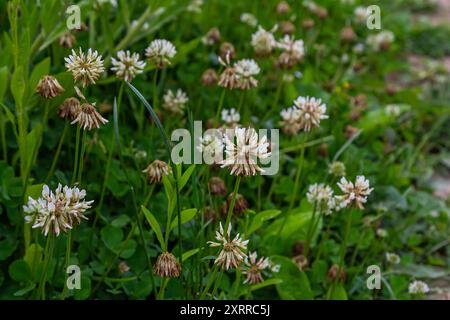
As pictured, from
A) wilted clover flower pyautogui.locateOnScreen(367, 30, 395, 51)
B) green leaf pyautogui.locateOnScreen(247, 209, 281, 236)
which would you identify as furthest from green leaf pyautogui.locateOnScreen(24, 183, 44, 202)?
wilted clover flower pyautogui.locateOnScreen(367, 30, 395, 51)

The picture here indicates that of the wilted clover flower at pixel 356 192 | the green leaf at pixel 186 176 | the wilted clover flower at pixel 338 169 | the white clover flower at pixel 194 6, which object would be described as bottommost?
the wilted clover flower at pixel 356 192

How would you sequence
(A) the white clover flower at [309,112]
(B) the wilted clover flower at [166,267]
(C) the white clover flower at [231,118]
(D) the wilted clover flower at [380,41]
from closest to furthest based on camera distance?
1. (B) the wilted clover flower at [166,267]
2. (A) the white clover flower at [309,112]
3. (C) the white clover flower at [231,118]
4. (D) the wilted clover flower at [380,41]

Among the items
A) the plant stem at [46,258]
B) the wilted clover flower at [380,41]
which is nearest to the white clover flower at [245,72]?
the plant stem at [46,258]

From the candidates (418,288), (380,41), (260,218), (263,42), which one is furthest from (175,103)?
(380,41)

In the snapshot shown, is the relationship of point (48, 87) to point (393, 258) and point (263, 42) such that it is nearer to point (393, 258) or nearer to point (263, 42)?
point (263, 42)

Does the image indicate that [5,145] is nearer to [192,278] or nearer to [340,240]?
[192,278]

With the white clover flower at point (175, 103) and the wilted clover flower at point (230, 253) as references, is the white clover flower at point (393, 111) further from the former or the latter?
the wilted clover flower at point (230, 253)
